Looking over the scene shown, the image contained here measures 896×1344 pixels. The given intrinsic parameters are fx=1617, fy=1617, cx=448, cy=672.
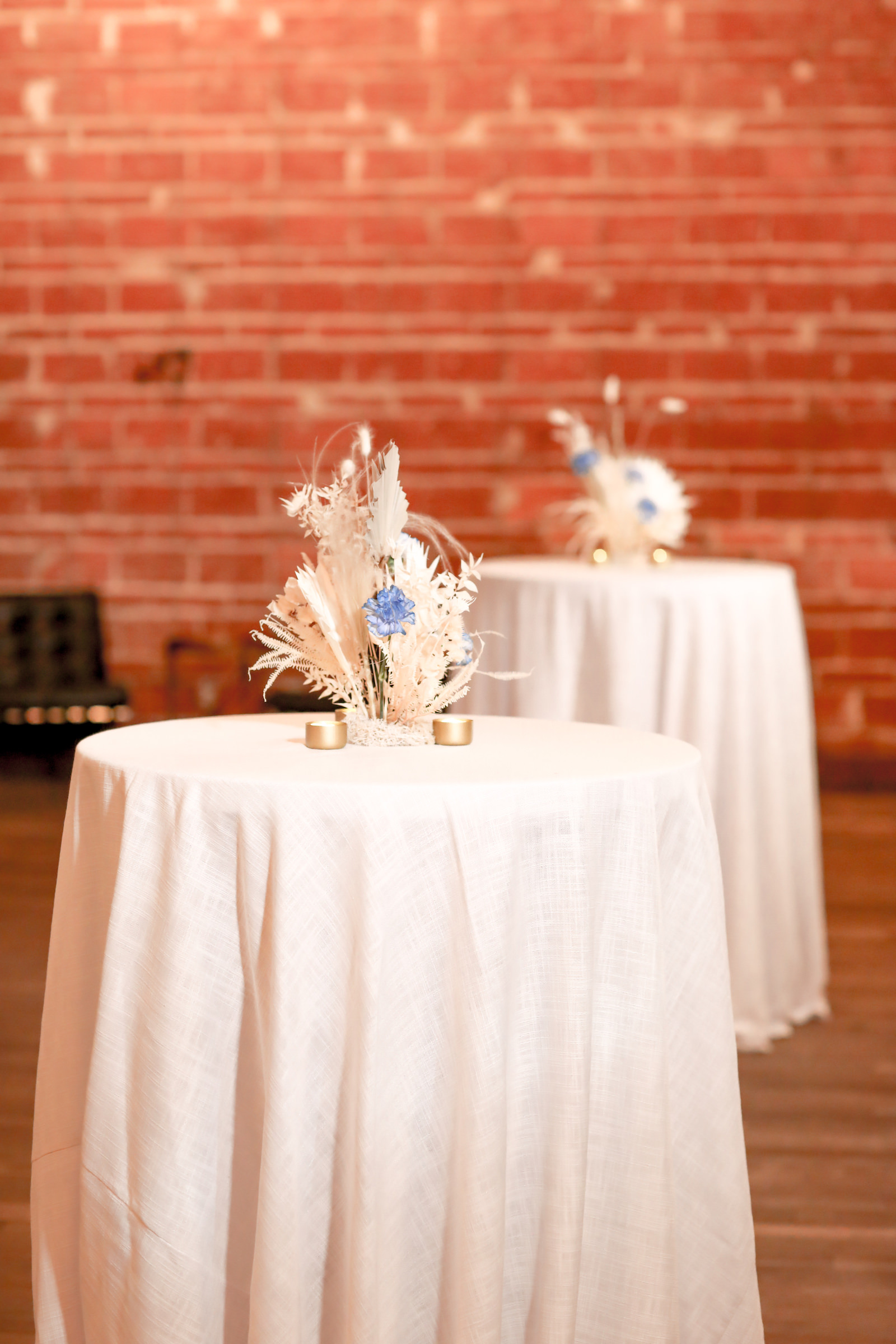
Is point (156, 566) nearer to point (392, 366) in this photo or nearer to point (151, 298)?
point (151, 298)

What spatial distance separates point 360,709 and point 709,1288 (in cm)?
82

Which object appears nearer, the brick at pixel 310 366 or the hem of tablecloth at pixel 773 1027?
the hem of tablecloth at pixel 773 1027

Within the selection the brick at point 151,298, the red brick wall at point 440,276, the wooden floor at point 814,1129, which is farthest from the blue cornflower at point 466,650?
the brick at point 151,298

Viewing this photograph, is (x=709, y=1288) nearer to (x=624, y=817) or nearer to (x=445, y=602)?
(x=624, y=817)

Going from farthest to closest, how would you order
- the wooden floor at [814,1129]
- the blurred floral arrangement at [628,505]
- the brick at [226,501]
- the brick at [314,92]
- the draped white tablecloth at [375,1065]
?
the brick at [226,501]
the brick at [314,92]
the blurred floral arrangement at [628,505]
the wooden floor at [814,1129]
the draped white tablecloth at [375,1065]

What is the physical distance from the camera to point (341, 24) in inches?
241

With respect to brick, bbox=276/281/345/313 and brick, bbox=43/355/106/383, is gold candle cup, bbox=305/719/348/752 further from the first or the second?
brick, bbox=43/355/106/383

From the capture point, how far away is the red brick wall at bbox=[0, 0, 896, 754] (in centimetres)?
607

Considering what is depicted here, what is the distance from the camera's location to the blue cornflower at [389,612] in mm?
1968

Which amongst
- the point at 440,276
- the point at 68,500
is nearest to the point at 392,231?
the point at 440,276

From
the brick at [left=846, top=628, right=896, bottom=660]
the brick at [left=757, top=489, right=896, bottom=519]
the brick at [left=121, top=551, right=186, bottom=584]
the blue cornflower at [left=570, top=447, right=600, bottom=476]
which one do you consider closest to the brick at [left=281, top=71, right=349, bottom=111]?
the brick at [left=121, top=551, right=186, bottom=584]

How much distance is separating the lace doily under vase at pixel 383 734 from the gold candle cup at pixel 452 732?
0.02m

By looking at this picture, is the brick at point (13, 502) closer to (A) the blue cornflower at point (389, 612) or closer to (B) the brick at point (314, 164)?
(B) the brick at point (314, 164)

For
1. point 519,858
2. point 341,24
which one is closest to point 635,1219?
point 519,858
